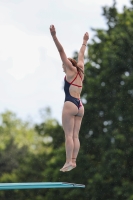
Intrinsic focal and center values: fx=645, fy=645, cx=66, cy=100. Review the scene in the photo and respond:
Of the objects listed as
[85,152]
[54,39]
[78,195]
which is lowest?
[78,195]

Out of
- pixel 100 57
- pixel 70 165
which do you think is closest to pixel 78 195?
pixel 100 57

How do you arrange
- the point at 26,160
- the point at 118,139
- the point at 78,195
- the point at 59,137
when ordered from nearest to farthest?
the point at 118,139 < the point at 78,195 < the point at 59,137 < the point at 26,160

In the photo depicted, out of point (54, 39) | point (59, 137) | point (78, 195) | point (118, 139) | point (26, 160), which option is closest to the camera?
point (54, 39)

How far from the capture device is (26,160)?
127ft

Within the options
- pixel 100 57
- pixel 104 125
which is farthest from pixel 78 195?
pixel 100 57

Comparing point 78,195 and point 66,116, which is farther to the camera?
point 78,195

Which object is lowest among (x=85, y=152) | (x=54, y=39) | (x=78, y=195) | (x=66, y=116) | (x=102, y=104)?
(x=78, y=195)

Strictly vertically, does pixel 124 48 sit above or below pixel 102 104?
above

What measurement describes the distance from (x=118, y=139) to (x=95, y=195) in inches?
127

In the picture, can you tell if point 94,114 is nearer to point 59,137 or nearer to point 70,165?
point 59,137

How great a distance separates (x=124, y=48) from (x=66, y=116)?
2084cm

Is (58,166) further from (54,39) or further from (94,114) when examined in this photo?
(54,39)

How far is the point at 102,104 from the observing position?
105 feet

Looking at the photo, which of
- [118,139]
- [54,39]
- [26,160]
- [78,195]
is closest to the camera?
[54,39]
